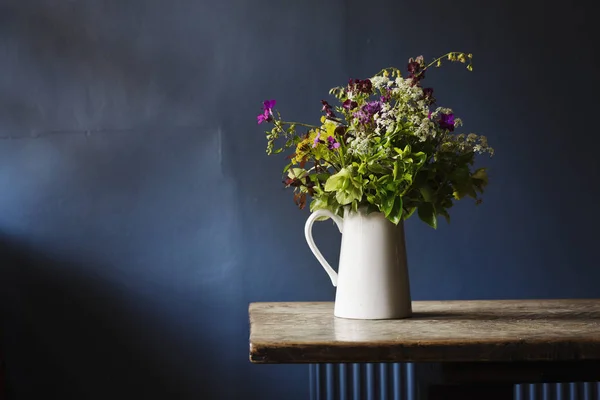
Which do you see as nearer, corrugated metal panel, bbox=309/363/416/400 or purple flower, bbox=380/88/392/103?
purple flower, bbox=380/88/392/103

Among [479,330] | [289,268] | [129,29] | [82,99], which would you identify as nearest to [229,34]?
[129,29]

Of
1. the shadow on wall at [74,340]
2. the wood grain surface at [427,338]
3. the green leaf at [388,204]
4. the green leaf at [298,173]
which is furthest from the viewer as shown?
the shadow on wall at [74,340]

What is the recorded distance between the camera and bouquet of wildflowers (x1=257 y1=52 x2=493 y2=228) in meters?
1.42

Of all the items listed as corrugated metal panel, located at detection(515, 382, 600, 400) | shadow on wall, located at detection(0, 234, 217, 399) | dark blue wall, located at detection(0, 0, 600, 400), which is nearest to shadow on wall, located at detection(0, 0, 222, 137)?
dark blue wall, located at detection(0, 0, 600, 400)

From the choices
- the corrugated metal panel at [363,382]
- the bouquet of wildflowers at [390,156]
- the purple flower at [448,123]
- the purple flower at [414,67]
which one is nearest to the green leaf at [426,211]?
the bouquet of wildflowers at [390,156]

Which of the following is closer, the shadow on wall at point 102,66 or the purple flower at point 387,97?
the purple flower at point 387,97

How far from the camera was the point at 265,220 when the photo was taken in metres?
2.45

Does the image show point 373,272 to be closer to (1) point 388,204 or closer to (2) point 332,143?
(1) point 388,204

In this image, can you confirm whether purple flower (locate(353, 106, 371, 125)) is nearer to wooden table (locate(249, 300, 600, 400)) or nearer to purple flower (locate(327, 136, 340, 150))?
purple flower (locate(327, 136, 340, 150))

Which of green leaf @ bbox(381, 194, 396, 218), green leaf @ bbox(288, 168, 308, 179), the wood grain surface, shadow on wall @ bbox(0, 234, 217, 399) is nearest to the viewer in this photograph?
the wood grain surface

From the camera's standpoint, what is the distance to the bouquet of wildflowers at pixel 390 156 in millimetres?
1423

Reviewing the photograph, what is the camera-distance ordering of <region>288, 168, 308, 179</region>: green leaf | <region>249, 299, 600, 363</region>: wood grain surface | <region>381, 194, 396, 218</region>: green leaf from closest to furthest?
<region>249, 299, 600, 363</region>: wood grain surface, <region>381, 194, 396, 218</region>: green leaf, <region>288, 168, 308, 179</region>: green leaf

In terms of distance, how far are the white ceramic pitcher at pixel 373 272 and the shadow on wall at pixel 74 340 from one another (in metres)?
1.09

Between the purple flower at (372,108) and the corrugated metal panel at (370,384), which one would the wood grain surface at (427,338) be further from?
the corrugated metal panel at (370,384)
